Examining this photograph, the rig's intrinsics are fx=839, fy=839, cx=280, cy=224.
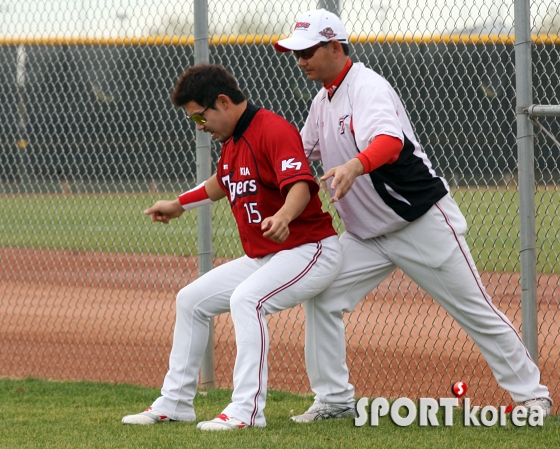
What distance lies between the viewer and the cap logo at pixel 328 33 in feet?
12.5

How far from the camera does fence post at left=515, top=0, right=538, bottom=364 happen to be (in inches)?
167

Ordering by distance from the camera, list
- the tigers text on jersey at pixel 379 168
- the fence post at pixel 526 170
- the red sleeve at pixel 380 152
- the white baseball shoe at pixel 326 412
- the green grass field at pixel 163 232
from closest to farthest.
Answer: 1. the red sleeve at pixel 380 152
2. the tigers text on jersey at pixel 379 168
3. the white baseball shoe at pixel 326 412
4. the fence post at pixel 526 170
5. the green grass field at pixel 163 232

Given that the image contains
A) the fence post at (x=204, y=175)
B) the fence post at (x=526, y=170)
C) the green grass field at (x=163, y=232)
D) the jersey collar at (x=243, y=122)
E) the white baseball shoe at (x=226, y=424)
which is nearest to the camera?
the white baseball shoe at (x=226, y=424)

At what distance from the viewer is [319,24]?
3.81 m

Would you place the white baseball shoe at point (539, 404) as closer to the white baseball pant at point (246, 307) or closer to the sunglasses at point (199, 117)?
the white baseball pant at point (246, 307)

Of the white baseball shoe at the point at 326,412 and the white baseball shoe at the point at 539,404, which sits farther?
the white baseball shoe at the point at 326,412

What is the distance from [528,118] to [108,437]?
8.40 feet

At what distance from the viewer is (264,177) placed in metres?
3.76

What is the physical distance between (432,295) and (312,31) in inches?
53.6

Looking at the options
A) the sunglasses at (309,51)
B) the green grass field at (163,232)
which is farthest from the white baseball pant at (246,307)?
the green grass field at (163,232)

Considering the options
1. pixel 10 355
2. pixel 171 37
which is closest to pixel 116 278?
pixel 10 355

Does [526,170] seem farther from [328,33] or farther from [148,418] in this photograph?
[148,418]

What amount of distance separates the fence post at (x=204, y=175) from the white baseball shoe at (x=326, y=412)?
1171mm

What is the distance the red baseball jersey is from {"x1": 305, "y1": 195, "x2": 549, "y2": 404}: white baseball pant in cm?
30
